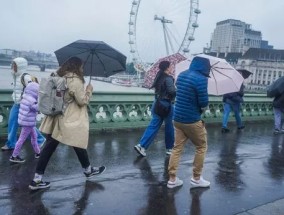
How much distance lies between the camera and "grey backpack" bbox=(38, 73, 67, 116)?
4578 mm

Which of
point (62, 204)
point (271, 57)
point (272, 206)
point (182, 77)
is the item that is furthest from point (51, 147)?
point (271, 57)

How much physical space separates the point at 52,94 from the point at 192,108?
1767 mm

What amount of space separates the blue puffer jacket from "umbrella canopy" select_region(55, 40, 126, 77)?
1300mm

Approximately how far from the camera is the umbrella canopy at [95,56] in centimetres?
543

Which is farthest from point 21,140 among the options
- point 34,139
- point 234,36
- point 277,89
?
point 234,36

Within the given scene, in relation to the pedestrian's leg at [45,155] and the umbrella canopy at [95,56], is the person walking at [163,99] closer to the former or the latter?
Answer: the umbrella canopy at [95,56]

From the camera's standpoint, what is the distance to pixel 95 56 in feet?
18.5

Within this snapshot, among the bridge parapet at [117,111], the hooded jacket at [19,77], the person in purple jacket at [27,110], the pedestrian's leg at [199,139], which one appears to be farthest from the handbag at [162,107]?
the bridge parapet at [117,111]

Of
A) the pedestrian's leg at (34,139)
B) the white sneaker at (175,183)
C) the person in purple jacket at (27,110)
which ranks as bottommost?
the white sneaker at (175,183)

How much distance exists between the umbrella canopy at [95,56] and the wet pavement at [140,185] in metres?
1.51

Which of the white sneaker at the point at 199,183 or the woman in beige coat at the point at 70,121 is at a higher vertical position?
the woman in beige coat at the point at 70,121

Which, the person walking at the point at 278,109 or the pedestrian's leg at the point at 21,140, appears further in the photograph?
the person walking at the point at 278,109

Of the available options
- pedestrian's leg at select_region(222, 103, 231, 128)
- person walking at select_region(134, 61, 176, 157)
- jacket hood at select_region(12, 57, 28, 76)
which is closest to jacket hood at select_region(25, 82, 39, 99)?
jacket hood at select_region(12, 57, 28, 76)

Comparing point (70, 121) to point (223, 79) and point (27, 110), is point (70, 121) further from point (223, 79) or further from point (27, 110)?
point (223, 79)
